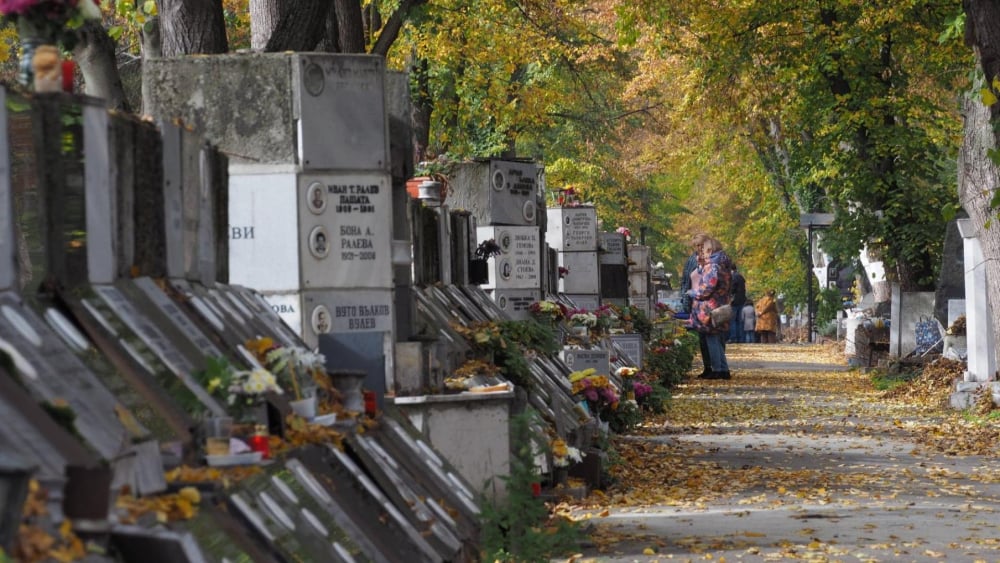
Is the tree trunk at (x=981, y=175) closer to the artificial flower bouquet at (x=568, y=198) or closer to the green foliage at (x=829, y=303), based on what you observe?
the artificial flower bouquet at (x=568, y=198)

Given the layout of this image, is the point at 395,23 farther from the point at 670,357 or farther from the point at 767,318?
the point at 767,318

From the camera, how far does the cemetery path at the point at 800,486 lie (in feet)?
34.3

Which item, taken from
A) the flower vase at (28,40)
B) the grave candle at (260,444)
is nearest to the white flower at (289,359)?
the grave candle at (260,444)

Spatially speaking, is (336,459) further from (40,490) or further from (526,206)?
(526,206)

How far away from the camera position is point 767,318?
61.3 metres

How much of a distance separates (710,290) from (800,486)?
52.6 ft

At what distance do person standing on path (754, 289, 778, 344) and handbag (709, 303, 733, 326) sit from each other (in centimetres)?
3114

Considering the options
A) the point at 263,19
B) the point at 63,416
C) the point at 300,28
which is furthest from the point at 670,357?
the point at 63,416

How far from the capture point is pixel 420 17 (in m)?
21.2

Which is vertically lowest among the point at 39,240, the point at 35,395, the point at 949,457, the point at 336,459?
the point at 949,457

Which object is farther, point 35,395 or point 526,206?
point 526,206

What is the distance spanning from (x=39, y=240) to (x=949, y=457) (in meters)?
11.6

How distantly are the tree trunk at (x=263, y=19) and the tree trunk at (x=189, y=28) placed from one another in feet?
2.48

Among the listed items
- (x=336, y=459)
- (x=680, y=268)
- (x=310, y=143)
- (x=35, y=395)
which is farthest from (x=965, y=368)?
(x=680, y=268)
